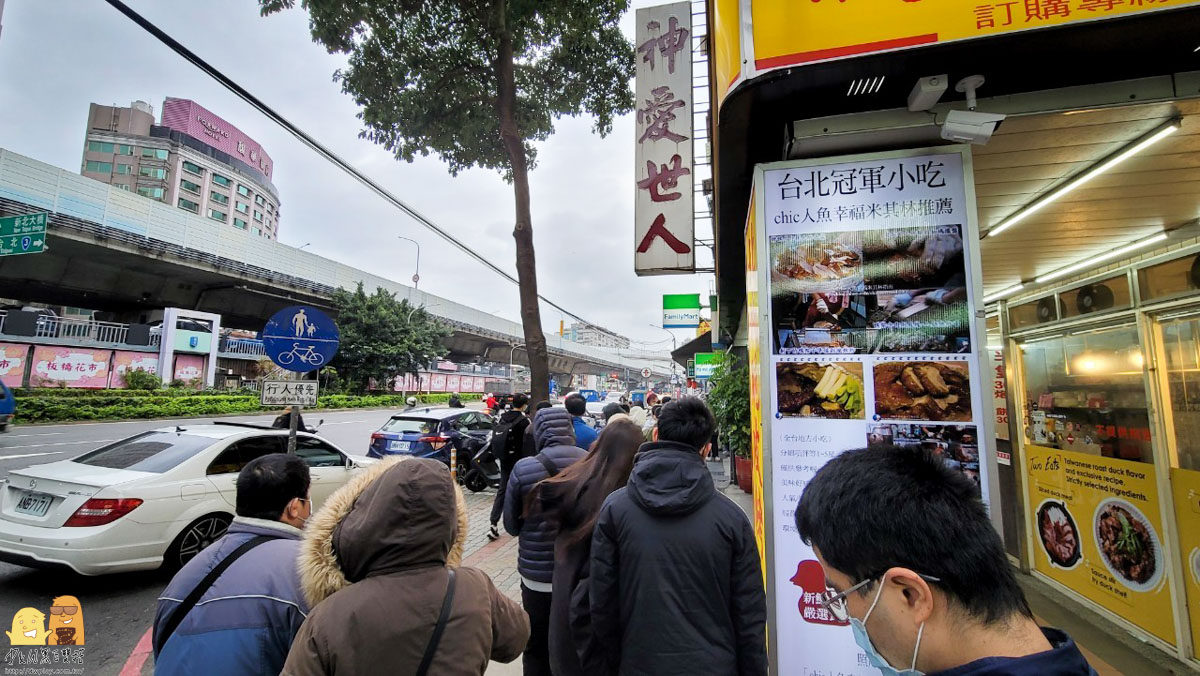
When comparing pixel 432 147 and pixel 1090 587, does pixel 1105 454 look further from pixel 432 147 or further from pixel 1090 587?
pixel 432 147

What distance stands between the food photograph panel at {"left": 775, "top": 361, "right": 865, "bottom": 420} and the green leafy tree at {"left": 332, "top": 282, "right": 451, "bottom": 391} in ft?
94.8

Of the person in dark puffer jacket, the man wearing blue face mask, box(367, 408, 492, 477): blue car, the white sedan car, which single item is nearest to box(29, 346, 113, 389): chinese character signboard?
box(367, 408, 492, 477): blue car

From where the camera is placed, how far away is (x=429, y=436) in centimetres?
923

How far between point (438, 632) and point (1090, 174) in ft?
12.8

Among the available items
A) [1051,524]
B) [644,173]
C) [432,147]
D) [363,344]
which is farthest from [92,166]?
[1051,524]

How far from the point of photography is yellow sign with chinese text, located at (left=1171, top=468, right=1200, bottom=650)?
3273 mm

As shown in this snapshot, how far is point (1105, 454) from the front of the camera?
4.07 metres

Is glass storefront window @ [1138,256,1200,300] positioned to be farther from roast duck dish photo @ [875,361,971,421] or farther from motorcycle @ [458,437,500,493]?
motorcycle @ [458,437,500,493]

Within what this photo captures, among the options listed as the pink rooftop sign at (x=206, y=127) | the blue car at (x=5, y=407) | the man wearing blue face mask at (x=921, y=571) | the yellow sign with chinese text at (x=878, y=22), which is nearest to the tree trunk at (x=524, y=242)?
the yellow sign with chinese text at (x=878, y=22)

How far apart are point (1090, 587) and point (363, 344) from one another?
2992 cm

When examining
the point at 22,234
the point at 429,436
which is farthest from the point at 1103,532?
the point at 22,234

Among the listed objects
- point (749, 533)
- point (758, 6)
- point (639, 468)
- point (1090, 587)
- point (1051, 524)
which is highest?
point (758, 6)

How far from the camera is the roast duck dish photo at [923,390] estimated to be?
2348mm

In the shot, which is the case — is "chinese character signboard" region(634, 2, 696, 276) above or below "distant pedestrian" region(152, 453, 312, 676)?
above
